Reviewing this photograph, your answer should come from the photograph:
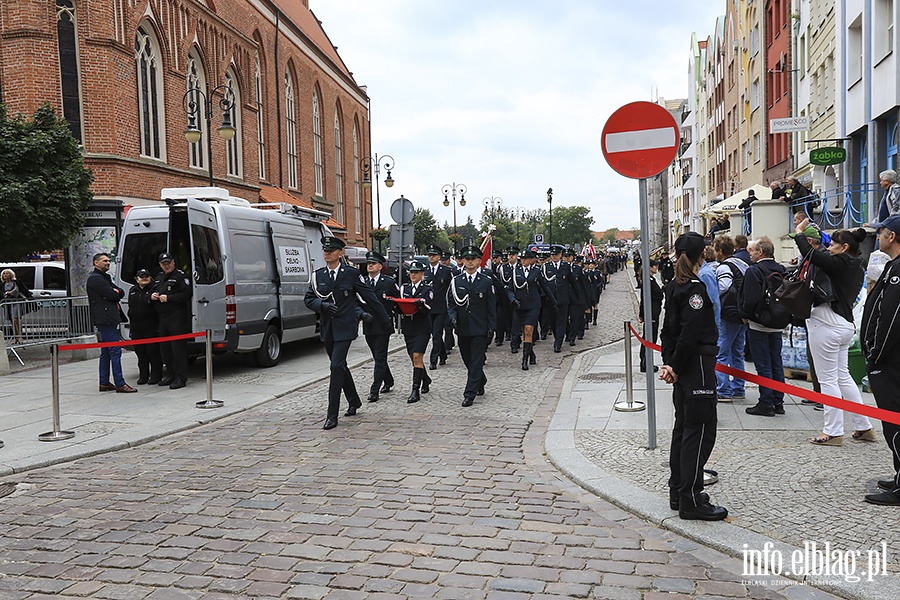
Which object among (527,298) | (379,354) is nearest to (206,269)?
(379,354)

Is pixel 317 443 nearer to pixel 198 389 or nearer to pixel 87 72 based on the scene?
pixel 198 389

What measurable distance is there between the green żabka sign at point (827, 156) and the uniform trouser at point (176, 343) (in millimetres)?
16130

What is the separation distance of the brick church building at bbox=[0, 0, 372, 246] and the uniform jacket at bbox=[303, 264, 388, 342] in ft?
40.5

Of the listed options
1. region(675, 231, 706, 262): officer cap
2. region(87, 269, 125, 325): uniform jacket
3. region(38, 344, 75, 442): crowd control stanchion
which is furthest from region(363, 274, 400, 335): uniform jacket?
region(675, 231, 706, 262): officer cap

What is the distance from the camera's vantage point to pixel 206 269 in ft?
39.0

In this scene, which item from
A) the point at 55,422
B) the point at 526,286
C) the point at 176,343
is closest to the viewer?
the point at 55,422

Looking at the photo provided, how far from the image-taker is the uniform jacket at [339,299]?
871cm

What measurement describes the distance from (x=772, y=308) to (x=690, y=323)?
2.75 m

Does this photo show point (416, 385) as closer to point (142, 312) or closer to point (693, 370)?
point (142, 312)

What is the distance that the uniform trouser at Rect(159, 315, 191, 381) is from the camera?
11.4 meters

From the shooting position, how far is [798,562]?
4238 millimetres

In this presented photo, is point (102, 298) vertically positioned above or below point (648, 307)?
above

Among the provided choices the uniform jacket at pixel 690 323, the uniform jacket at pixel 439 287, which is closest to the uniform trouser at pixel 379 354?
the uniform jacket at pixel 439 287

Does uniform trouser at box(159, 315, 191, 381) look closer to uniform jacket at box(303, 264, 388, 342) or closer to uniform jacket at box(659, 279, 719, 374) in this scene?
uniform jacket at box(303, 264, 388, 342)
